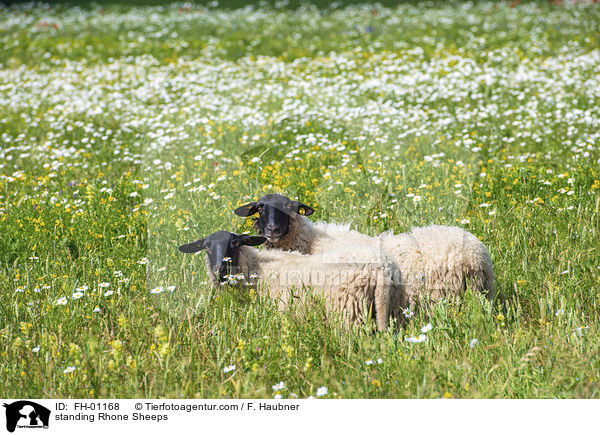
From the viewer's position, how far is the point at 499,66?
12.4m

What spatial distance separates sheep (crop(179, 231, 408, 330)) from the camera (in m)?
4.15

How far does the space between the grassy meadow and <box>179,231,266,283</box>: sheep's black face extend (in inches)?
5.2

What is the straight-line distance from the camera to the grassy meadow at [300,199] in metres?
3.57

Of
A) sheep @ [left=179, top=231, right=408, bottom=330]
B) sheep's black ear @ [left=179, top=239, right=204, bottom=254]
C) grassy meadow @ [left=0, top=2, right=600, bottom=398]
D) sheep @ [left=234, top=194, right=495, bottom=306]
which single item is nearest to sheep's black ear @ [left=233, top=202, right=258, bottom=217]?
sheep @ [left=234, top=194, right=495, bottom=306]

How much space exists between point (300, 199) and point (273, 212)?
577 mm

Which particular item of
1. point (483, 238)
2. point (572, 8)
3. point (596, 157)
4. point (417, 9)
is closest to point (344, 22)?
point (417, 9)

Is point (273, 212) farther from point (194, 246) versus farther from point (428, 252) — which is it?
point (428, 252)

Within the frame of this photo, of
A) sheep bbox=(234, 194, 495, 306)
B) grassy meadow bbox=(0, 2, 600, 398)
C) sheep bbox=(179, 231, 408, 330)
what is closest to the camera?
grassy meadow bbox=(0, 2, 600, 398)

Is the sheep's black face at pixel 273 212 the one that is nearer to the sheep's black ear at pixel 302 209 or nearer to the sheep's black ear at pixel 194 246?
the sheep's black ear at pixel 302 209
